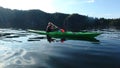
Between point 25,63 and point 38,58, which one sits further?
point 38,58

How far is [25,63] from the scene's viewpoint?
39.3ft

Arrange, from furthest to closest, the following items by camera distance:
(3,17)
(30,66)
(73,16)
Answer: (73,16) < (3,17) < (30,66)

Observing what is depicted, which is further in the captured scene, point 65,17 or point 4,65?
point 65,17

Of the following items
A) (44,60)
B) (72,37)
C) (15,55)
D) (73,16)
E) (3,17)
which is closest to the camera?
(44,60)

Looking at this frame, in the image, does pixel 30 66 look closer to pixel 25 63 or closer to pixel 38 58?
pixel 25 63

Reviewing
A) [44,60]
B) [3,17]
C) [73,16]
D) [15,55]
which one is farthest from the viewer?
[73,16]

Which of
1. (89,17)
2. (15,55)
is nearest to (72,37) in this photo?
(15,55)

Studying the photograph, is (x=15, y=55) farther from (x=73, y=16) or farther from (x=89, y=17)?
(x=89, y=17)

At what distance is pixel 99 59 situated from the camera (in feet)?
42.3

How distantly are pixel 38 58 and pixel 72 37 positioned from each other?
537 inches

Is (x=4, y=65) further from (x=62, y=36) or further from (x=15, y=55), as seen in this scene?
(x=62, y=36)

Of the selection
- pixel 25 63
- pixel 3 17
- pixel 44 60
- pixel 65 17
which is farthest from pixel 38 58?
pixel 65 17

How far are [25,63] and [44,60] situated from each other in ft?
4.46

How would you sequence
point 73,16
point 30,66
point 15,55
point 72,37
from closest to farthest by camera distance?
point 30,66
point 15,55
point 72,37
point 73,16
